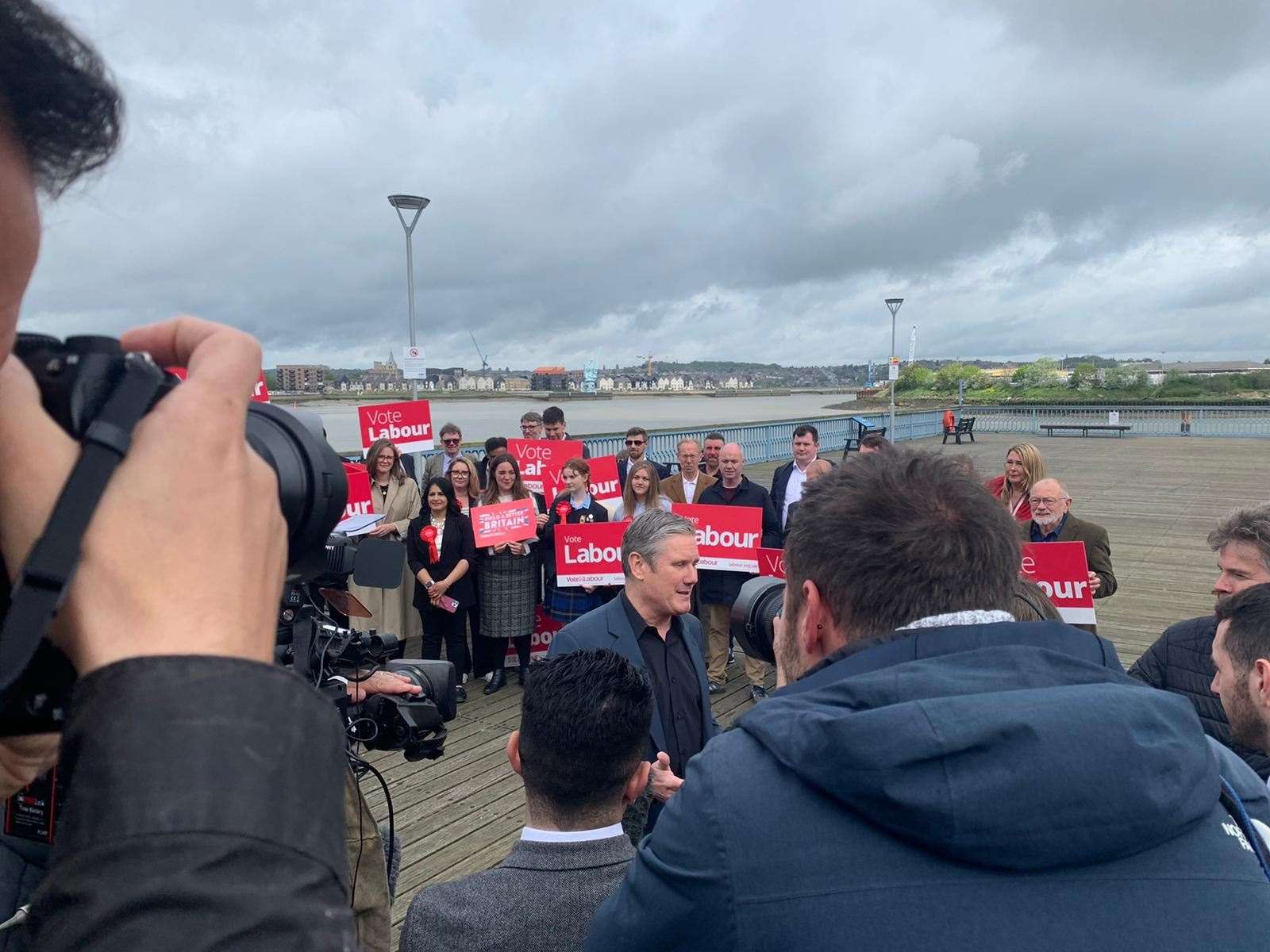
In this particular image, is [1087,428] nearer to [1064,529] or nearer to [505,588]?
[1064,529]

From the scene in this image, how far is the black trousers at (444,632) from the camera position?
21.9 ft

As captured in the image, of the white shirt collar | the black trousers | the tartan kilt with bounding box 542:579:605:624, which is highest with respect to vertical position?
the white shirt collar

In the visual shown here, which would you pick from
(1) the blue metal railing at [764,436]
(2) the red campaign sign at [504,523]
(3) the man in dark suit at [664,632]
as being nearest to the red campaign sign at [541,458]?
(2) the red campaign sign at [504,523]

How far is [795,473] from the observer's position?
26.3 ft

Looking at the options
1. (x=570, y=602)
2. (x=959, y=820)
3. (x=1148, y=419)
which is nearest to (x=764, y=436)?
(x=570, y=602)

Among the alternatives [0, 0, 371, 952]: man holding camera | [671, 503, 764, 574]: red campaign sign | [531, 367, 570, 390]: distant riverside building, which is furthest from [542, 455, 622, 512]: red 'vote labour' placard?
[531, 367, 570, 390]: distant riverside building

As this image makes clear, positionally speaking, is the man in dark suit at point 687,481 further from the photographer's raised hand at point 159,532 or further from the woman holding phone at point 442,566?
the photographer's raised hand at point 159,532

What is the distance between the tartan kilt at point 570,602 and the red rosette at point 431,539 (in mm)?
948

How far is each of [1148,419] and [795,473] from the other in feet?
106

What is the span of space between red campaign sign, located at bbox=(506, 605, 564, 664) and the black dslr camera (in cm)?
651

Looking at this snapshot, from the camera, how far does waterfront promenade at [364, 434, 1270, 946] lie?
4452 millimetres

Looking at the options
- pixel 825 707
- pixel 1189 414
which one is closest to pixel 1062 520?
pixel 825 707

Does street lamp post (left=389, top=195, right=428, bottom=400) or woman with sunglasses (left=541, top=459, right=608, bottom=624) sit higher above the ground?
street lamp post (left=389, top=195, right=428, bottom=400)

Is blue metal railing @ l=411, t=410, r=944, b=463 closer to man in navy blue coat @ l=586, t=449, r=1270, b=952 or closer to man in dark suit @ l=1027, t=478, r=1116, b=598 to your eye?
man in dark suit @ l=1027, t=478, r=1116, b=598
